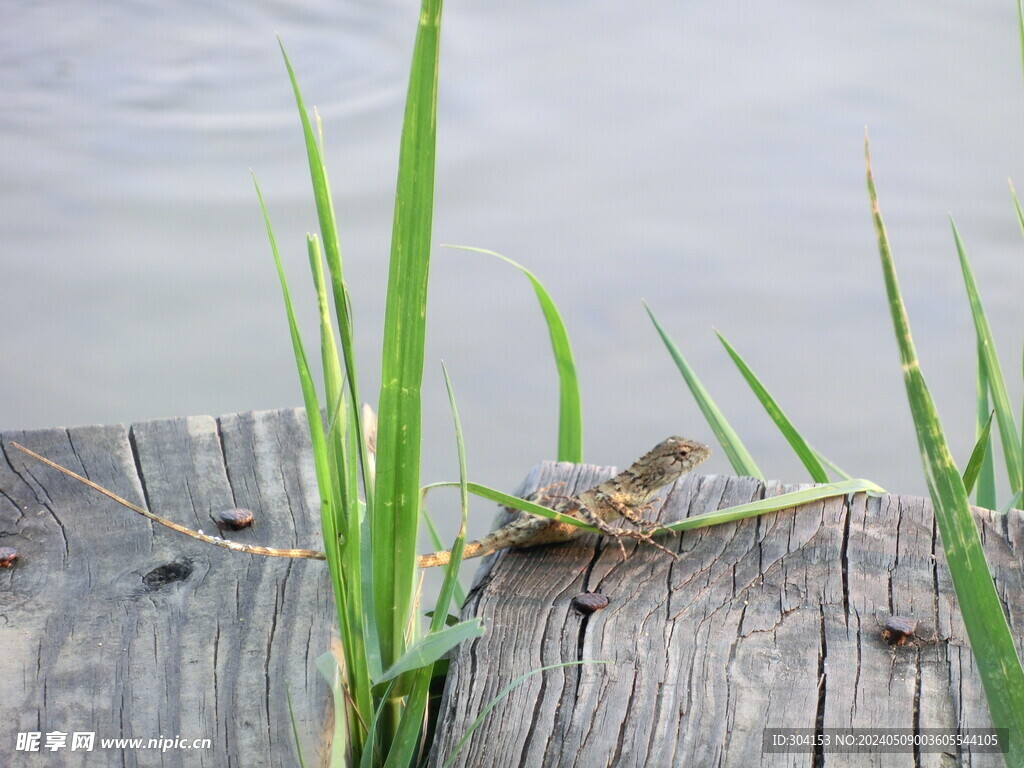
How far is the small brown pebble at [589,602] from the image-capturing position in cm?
175

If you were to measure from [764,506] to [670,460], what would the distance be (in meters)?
0.47

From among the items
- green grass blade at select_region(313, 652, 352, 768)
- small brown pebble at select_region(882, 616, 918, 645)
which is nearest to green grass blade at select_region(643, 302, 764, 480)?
small brown pebble at select_region(882, 616, 918, 645)

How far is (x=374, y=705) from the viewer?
1.61 m

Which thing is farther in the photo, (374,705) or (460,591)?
(460,591)

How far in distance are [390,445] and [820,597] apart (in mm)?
852

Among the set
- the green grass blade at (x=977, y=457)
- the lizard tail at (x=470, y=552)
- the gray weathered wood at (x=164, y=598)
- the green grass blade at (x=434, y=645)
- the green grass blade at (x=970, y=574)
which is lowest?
the lizard tail at (x=470, y=552)

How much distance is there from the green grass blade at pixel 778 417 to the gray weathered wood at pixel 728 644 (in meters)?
0.27

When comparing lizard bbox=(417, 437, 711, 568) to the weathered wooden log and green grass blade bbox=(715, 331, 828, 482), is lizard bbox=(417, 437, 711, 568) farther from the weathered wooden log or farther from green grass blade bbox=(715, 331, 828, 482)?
green grass blade bbox=(715, 331, 828, 482)

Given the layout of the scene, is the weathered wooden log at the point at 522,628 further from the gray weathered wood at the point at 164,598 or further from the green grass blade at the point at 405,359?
the green grass blade at the point at 405,359

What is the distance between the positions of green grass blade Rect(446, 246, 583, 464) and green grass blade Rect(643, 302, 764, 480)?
9.6 inches

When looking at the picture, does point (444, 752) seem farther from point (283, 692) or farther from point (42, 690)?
point (42, 690)

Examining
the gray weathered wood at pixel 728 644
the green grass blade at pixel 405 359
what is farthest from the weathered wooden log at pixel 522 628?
the green grass blade at pixel 405 359

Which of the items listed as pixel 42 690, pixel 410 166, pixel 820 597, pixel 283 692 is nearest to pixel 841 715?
pixel 820 597

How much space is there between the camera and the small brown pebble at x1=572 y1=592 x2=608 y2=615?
1.75 m
